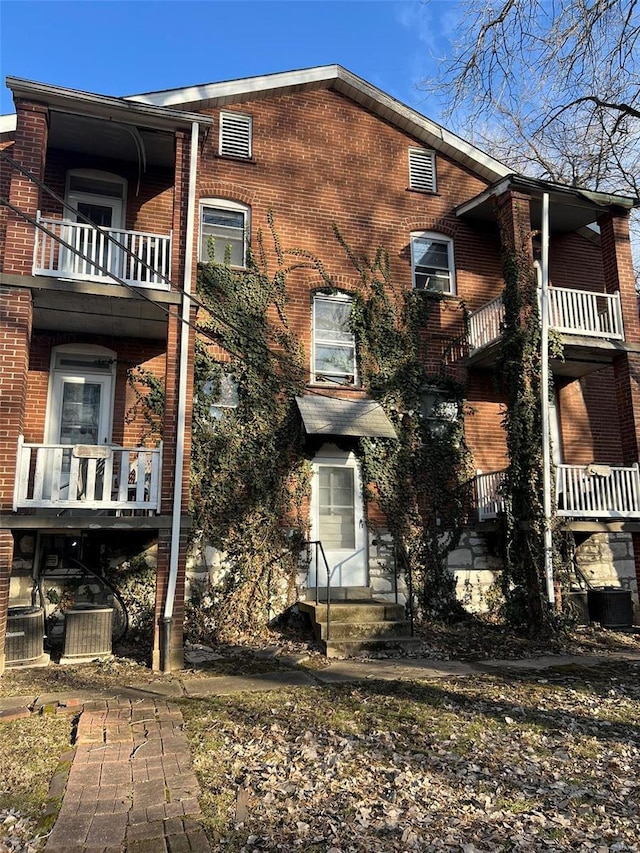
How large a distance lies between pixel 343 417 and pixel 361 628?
12.0ft

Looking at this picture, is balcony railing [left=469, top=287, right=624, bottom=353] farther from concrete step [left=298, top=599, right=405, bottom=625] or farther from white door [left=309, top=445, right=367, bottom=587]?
concrete step [left=298, top=599, right=405, bottom=625]

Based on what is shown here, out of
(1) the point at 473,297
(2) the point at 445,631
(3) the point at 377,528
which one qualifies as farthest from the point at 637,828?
(1) the point at 473,297

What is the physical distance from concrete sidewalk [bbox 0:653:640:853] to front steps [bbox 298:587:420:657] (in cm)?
50

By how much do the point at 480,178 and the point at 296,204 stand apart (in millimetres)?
4590

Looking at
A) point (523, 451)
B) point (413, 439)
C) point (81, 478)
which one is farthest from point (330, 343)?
point (81, 478)

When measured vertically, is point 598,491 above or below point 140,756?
above

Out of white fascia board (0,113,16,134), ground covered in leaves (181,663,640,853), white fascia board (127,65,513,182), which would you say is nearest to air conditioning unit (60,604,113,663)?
ground covered in leaves (181,663,640,853)

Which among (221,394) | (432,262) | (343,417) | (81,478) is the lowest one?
(81,478)

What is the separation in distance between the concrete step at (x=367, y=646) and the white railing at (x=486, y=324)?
19.2 feet

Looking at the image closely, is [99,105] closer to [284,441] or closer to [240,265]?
[240,265]

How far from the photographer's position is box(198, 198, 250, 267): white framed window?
11.5 metres

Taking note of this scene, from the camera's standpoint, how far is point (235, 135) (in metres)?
12.2

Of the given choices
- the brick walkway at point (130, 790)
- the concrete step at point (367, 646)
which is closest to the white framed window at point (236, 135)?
the concrete step at point (367, 646)

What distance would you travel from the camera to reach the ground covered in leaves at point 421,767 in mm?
3729
